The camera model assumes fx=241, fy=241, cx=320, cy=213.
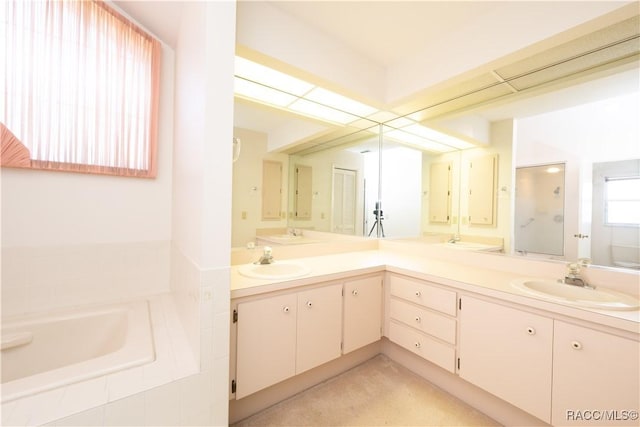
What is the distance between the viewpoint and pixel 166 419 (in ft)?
3.14

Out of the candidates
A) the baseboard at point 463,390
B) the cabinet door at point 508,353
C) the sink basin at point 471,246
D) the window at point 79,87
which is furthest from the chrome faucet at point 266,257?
the sink basin at point 471,246

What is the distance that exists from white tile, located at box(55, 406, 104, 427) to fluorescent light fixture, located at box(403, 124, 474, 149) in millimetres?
2686

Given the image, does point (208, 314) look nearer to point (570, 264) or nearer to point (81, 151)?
point (81, 151)

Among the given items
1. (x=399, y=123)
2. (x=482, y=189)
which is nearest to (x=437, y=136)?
(x=399, y=123)

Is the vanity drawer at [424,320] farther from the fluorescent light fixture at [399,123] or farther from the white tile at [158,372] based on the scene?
the fluorescent light fixture at [399,123]

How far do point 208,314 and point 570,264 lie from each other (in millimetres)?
2053

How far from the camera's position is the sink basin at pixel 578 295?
3.64ft

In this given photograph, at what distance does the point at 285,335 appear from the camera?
142 centimetres

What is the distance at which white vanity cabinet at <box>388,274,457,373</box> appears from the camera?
1.51 m

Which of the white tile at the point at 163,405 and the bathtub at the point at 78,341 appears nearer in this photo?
the white tile at the point at 163,405

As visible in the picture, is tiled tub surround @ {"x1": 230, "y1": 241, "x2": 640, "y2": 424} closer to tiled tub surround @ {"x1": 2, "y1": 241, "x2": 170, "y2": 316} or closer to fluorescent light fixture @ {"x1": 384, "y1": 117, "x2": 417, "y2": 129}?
tiled tub surround @ {"x1": 2, "y1": 241, "x2": 170, "y2": 316}

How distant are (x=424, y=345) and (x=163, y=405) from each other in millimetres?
1495

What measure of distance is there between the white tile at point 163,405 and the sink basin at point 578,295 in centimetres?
173

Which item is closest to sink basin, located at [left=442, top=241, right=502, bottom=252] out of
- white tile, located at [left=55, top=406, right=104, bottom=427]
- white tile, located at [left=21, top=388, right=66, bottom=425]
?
white tile, located at [left=55, top=406, right=104, bottom=427]
